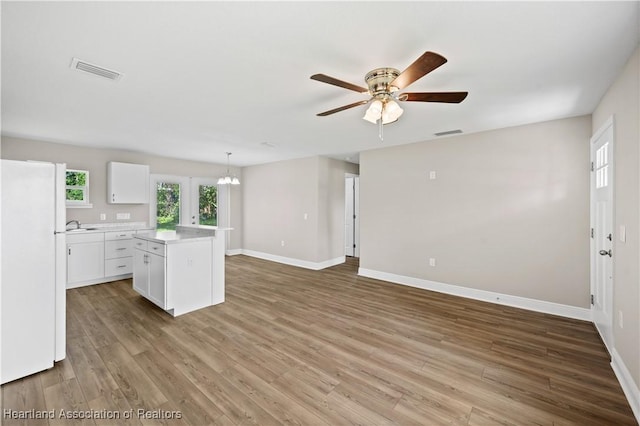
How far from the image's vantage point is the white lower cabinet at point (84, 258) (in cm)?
446

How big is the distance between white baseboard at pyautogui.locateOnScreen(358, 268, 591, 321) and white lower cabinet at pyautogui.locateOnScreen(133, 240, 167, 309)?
3.56 meters

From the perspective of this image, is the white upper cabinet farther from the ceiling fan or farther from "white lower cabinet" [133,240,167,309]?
the ceiling fan

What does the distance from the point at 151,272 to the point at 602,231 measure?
5373mm

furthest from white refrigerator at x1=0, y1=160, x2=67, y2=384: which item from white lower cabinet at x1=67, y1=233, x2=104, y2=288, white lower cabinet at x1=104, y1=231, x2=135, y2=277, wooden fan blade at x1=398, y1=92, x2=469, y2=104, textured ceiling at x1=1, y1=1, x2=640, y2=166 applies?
wooden fan blade at x1=398, y1=92, x2=469, y2=104

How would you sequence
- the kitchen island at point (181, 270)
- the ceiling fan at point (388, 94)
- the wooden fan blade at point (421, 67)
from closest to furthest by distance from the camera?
the wooden fan blade at point (421, 67)
the ceiling fan at point (388, 94)
the kitchen island at point (181, 270)

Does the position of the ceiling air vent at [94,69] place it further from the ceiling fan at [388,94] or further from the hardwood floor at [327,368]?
the hardwood floor at [327,368]

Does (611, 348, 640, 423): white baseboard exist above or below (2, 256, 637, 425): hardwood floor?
above

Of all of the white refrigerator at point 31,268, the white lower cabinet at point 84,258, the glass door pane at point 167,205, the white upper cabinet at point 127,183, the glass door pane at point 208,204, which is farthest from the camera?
the glass door pane at point 208,204

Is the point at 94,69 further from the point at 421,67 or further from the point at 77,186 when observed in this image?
the point at 77,186

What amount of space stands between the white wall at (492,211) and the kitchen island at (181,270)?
2889mm

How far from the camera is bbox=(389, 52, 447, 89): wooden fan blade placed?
1.54 m

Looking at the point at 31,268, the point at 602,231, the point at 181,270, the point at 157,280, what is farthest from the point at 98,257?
the point at 602,231

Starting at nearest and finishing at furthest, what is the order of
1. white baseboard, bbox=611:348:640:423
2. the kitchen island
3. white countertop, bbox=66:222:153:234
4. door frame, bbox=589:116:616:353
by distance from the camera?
1. white baseboard, bbox=611:348:640:423
2. door frame, bbox=589:116:616:353
3. the kitchen island
4. white countertop, bbox=66:222:153:234

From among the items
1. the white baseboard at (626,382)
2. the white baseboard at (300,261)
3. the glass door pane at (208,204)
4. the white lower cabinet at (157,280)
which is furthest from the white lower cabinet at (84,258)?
the white baseboard at (626,382)
